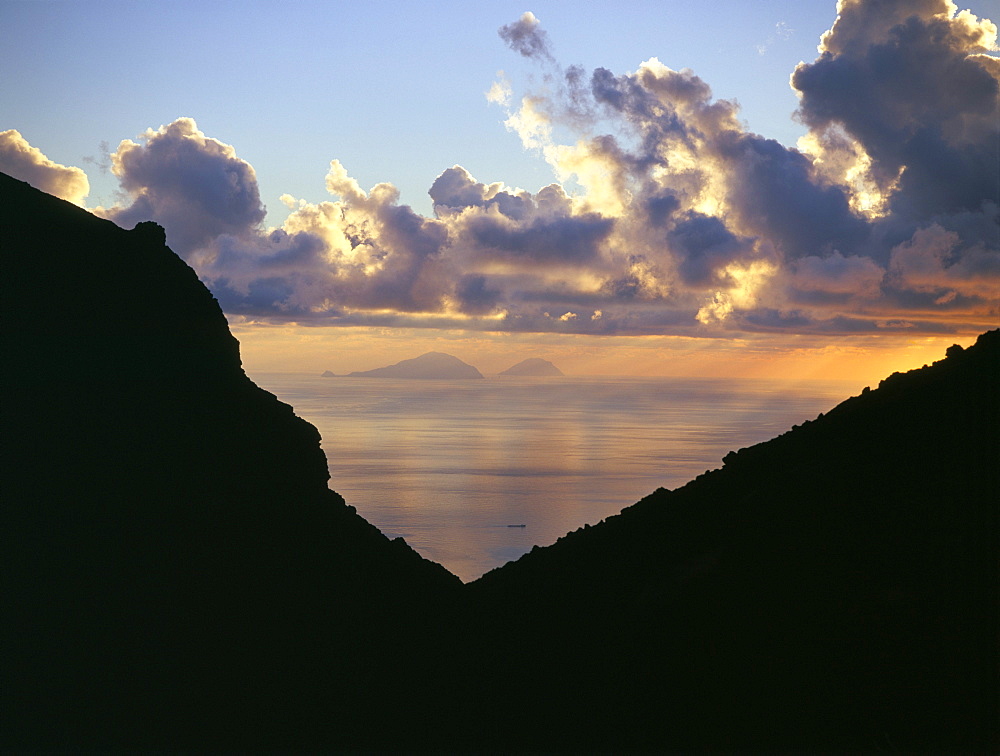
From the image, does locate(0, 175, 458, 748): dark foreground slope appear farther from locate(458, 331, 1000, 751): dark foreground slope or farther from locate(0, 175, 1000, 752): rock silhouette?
locate(458, 331, 1000, 751): dark foreground slope

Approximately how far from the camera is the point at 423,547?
152 m

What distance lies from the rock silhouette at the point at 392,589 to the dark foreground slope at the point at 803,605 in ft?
0.31

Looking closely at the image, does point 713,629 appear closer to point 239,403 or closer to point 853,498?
point 853,498

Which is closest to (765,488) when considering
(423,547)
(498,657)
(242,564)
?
(498,657)

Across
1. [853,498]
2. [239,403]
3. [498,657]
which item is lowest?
[498,657]

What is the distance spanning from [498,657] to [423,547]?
12011 cm

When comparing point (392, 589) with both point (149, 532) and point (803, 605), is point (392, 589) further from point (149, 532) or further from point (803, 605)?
point (803, 605)

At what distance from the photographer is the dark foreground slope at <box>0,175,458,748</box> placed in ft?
94.0

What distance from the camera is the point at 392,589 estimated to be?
129ft

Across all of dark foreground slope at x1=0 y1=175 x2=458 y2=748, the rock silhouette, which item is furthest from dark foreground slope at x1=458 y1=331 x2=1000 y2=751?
dark foreground slope at x1=0 y1=175 x2=458 y2=748

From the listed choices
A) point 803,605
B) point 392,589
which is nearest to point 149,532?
point 392,589

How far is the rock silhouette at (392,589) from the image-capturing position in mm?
27062

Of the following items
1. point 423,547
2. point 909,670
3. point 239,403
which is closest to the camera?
point 909,670

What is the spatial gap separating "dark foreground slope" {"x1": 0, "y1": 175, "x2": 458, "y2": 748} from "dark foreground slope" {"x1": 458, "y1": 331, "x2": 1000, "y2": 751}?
777cm
